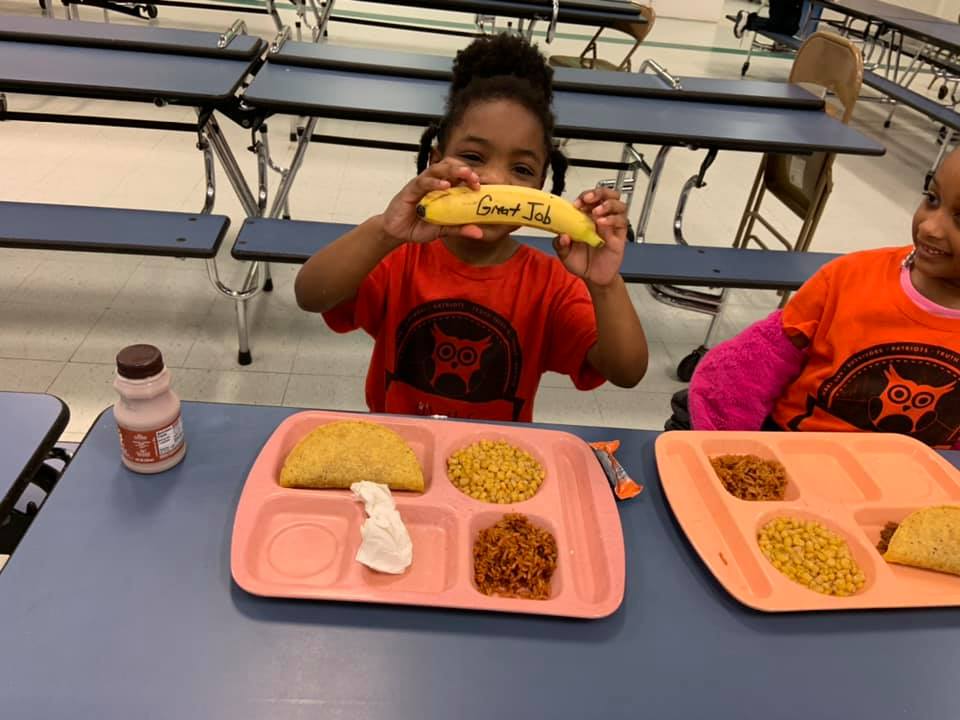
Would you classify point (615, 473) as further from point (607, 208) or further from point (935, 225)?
point (935, 225)

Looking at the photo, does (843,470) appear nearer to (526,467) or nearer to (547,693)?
(526,467)

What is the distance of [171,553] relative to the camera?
771 millimetres

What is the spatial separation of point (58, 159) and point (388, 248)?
355 centimetres

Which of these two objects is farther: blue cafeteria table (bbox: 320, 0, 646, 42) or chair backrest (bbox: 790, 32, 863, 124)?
blue cafeteria table (bbox: 320, 0, 646, 42)

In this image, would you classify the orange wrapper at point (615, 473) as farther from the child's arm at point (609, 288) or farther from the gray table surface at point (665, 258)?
the gray table surface at point (665, 258)

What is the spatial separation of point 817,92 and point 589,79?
1.00 metres

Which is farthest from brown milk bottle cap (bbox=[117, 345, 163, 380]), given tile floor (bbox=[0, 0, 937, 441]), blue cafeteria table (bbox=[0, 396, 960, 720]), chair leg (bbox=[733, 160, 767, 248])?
chair leg (bbox=[733, 160, 767, 248])

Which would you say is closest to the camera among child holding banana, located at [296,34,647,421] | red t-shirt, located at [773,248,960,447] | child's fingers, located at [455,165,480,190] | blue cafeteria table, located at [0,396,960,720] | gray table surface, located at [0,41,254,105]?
blue cafeteria table, located at [0,396,960,720]

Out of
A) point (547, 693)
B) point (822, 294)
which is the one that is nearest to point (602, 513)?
point (547, 693)

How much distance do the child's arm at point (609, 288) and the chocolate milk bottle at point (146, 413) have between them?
55 cm

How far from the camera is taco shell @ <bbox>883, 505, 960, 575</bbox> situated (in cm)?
86

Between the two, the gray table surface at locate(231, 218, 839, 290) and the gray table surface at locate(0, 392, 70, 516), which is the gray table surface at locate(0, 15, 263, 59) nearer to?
the gray table surface at locate(231, 218, 839, 290)

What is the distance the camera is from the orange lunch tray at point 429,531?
2.46 ft

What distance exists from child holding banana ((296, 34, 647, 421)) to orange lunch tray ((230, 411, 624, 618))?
0.26 metres
